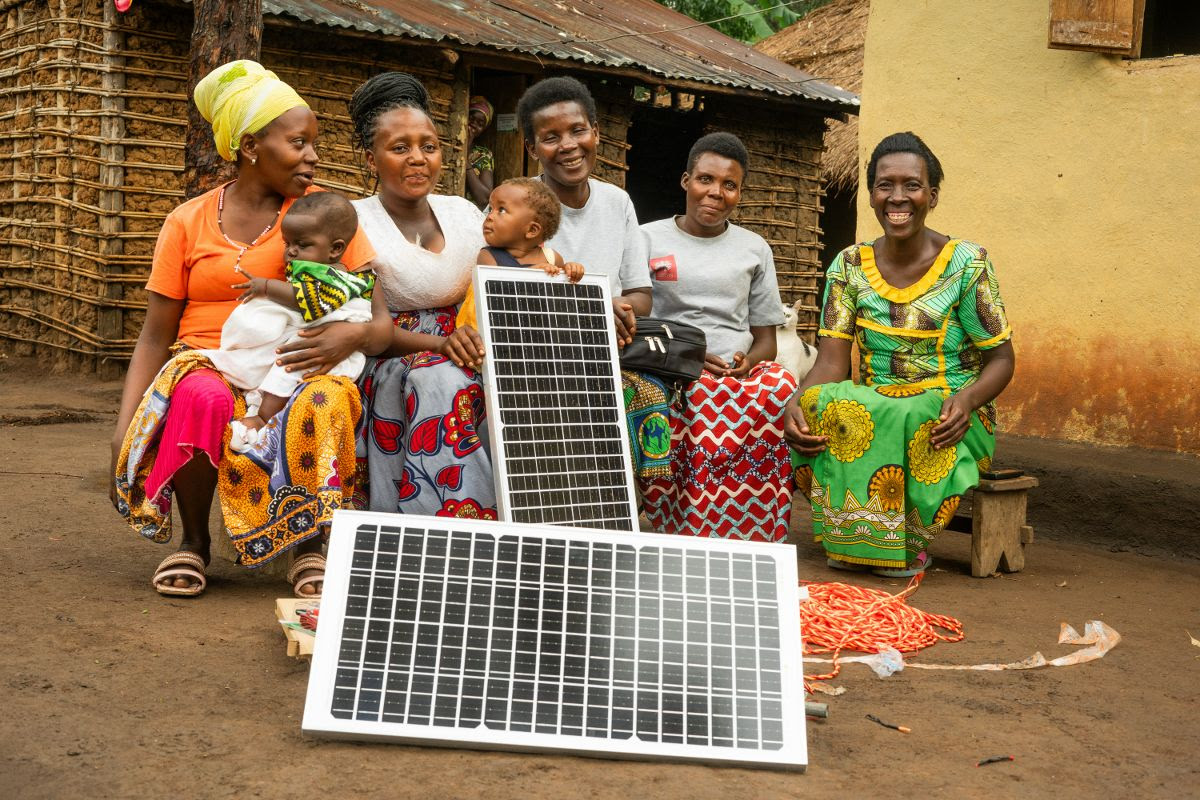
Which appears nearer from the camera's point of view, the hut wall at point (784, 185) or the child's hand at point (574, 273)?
the child's hand at point (574, 273)

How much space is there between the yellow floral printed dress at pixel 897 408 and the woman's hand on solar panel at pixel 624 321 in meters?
0.85

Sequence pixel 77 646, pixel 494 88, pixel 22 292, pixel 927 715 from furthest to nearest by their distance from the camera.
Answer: pixel 494 88, pixel 22 292, pixel 77 646, pixel 927 715

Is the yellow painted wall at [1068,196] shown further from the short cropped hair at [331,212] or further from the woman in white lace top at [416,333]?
the short cropped hair at [331,212]

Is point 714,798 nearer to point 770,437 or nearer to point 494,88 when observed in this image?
point 770,437

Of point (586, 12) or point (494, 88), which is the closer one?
point (494, 88)

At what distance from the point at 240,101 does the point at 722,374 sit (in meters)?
1.99

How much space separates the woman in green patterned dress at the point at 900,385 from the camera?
4828 mm

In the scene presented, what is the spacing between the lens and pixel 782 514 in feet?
16.1


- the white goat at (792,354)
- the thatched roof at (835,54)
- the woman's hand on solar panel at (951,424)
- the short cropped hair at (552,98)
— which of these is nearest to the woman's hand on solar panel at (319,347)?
the short cropped hair at (552,98)

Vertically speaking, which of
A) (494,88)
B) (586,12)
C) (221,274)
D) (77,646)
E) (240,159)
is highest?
(586,12)

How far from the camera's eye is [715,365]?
491 cm

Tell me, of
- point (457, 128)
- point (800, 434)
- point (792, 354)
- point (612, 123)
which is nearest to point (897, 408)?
point (800, 434)

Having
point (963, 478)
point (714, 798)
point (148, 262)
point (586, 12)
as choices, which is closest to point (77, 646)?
point (714, 798)

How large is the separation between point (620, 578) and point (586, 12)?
429 inches
